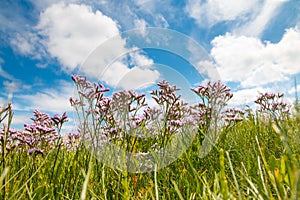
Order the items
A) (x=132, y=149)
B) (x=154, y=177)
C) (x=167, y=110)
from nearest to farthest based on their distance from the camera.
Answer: (x=154, y=177) < (x=132, y=149) < (x=167, y=110)

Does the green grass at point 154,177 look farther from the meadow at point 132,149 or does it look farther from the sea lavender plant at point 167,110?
the sea lavender plant at point 167,110

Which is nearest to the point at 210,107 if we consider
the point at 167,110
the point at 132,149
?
the point at 167,110

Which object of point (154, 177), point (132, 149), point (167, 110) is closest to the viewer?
point (154, 177)

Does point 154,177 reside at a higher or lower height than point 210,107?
lower

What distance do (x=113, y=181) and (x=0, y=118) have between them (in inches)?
47.8

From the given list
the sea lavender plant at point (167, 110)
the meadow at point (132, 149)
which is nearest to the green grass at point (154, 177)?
the meadow at point (132, 149)

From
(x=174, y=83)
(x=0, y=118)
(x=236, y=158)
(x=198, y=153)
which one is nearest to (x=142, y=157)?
(x=198, y=153)

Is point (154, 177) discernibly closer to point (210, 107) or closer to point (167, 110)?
point (167, 110)

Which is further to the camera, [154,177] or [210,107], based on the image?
[210,107]

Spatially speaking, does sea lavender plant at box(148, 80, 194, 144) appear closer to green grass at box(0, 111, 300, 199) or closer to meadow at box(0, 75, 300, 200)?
meadow at box(0, 75, 300, 200)

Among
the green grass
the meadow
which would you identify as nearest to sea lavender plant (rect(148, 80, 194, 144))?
the meadow

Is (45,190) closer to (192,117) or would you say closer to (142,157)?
(142,157)

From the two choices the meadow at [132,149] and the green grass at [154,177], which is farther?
the meadow at [132,149]

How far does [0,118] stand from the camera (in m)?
1.77
